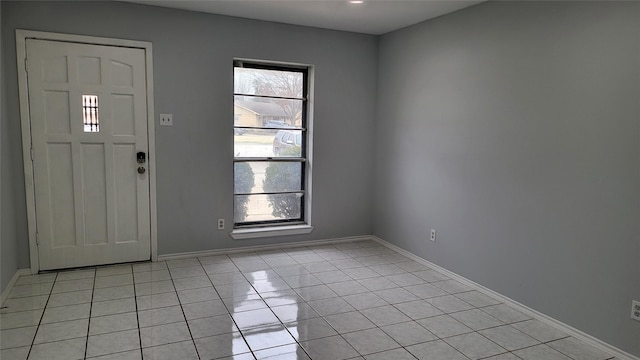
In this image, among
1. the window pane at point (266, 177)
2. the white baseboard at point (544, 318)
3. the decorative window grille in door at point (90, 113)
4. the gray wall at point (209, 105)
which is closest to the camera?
the white baseboard at point (544, 318)

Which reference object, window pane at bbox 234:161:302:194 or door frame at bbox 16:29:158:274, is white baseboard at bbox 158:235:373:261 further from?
window pane at bbox 234:161:302:194

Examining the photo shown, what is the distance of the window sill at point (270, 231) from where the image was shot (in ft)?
14.5

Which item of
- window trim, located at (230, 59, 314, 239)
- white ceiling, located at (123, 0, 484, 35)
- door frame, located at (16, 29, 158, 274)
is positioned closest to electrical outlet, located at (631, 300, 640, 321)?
white ceiling, located at (123, 0, 484, 35)

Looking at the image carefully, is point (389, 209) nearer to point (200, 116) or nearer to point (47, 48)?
point (200, 116)

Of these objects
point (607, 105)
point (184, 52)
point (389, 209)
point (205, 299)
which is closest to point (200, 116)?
point (184, 52)

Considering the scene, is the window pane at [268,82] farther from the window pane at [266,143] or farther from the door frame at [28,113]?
the door frame at [28,113]

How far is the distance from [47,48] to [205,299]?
246 cm

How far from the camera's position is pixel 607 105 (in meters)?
2.55

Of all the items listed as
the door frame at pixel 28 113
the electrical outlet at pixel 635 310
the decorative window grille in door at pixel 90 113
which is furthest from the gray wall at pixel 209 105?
the electrical outlet at pixel 635 310

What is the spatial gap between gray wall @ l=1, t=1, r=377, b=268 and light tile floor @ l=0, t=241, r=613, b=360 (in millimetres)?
605

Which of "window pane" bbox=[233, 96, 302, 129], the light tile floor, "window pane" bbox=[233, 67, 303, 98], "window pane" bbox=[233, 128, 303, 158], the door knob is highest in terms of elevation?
"window pane" bbox=[233, 67, 303, 98]

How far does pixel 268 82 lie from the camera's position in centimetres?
450

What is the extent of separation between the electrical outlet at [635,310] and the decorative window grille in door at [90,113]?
4.15 m

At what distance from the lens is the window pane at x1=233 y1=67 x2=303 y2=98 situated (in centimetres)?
437
